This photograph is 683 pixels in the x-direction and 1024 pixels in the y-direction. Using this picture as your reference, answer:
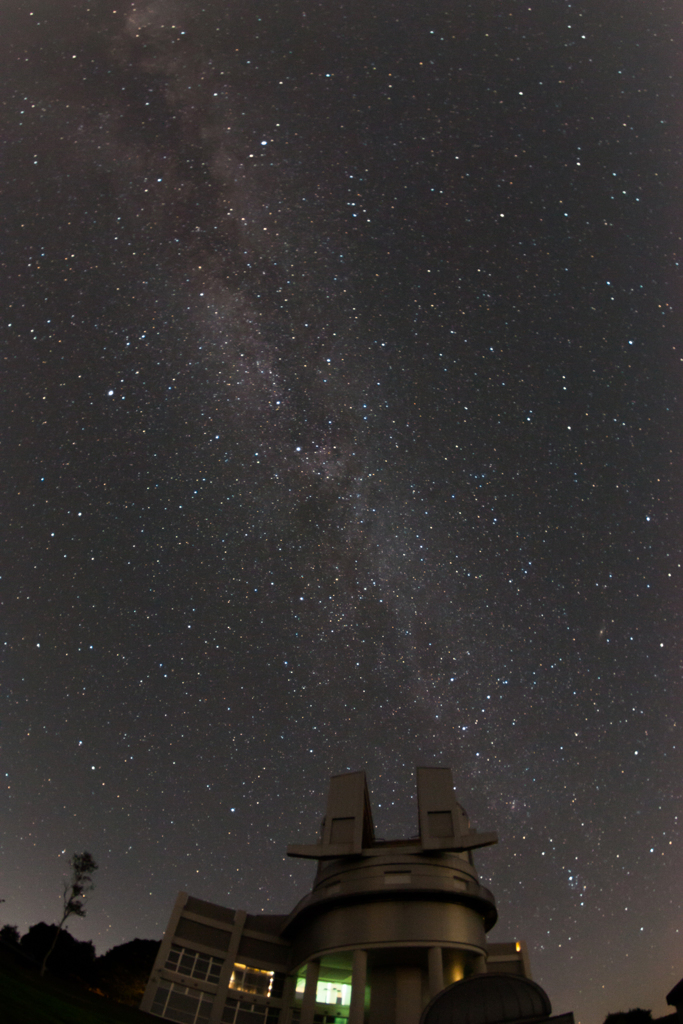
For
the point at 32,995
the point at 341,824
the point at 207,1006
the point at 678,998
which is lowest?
the point at 32,995

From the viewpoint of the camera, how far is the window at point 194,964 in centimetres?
3719

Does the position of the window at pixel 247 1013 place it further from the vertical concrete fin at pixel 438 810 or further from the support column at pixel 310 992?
the vertical concrete fin at pixel 438 810

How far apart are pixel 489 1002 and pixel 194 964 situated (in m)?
21.1

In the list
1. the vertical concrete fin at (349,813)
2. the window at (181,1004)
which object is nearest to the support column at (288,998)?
the window at (181,1004)

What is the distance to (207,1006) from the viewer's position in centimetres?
3650

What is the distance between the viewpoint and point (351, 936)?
107ft

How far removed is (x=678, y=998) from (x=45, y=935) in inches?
2710

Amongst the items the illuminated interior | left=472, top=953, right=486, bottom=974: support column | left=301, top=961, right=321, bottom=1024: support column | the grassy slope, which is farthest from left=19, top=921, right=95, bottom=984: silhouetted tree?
left=472, top=953, right=486, bottom=974: support column

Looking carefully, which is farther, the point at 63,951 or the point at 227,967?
the point at 63,951

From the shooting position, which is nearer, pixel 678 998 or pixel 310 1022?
pixel 678 998

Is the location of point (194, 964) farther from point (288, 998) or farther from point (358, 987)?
point (358, 987)

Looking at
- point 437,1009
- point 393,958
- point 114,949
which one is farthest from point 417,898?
point 114,949

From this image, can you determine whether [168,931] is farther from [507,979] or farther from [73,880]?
[507,979]

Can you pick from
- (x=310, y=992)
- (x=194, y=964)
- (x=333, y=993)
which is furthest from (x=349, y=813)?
(x=194, y=964)
